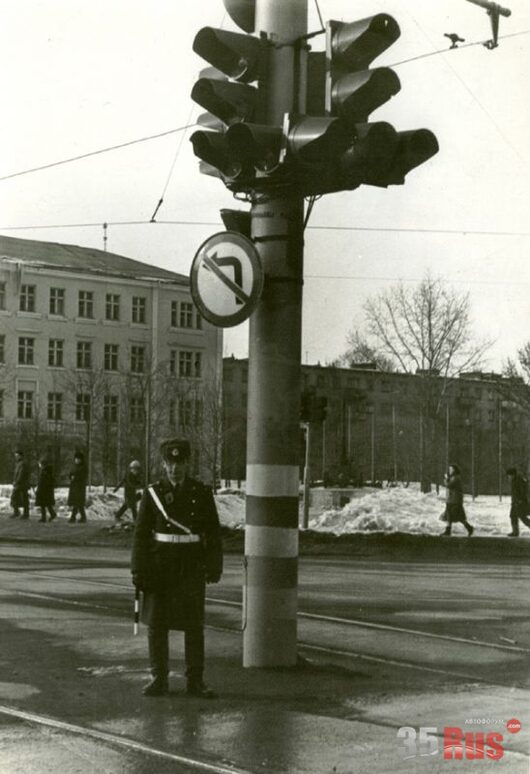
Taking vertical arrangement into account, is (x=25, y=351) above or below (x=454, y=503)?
above

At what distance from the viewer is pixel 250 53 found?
328 inches

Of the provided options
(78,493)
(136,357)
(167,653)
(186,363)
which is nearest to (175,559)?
(167,653)

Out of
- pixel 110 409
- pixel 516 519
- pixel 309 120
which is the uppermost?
pixel 110 409

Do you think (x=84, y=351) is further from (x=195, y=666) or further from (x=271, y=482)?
(x=195, y=666)

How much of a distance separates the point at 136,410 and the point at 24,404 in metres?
13.4

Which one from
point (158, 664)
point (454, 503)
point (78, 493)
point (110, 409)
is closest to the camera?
point (158, 664)

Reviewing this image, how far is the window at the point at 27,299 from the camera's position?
3182 inches

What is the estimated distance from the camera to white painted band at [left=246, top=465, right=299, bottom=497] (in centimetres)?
841

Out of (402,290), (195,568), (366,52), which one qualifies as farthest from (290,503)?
(402,290)

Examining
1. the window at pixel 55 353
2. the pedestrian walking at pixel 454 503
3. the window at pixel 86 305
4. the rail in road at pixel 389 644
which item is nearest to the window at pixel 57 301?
the window at pixel 86 305

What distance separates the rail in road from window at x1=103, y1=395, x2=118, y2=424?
183 ft

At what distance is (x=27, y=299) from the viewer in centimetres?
8138

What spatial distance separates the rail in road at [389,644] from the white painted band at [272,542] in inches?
17.8

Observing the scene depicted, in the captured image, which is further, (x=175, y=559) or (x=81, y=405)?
(x=81, y=405)
